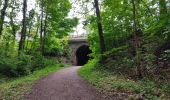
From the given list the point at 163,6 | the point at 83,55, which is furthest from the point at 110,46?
the point at 83,55

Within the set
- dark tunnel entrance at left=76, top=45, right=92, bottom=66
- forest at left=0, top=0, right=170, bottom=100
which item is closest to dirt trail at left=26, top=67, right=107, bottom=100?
forest at left=0, top=0, right=170, bottom=100

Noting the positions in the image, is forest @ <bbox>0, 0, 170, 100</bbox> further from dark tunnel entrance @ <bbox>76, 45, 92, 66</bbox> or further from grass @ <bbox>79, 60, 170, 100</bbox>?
dark tunnel entrance @ <bbox>76, 45, 92, 66</bbox>

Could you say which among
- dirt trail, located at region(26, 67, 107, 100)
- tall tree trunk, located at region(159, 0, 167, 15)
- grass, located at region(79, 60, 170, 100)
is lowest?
dirt trail, located at region(26, 67, 107, 100)

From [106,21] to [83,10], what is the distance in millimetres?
1966

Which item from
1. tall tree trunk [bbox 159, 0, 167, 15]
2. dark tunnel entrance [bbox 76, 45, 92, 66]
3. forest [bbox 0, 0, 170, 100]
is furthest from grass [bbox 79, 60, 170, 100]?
dark tunnel entrance [bbox 76, 45, 92, 66]

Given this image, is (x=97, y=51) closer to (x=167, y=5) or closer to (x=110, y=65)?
(x=110, y=65)

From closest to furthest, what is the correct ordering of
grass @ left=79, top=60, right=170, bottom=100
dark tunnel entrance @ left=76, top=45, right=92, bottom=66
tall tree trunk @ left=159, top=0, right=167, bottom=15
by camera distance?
grass @ left=79, top=60, right=170, bottom=100, tall tree trunk @ left=159, top=0, right=167, bottom=15, dark tunnel entrance @ left=76, top=45, right=92, bottom=66

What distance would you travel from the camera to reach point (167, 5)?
13.2 meters

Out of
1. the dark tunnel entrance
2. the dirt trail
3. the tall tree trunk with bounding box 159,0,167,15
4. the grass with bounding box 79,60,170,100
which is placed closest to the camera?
the grass with bounding box 79,60,170,100

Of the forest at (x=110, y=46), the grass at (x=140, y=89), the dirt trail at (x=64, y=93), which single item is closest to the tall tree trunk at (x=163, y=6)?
the forest at (x=110, y=46)

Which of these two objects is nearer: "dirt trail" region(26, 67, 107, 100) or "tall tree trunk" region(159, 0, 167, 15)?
"dirt trail" region(26, 67, 107, 100)

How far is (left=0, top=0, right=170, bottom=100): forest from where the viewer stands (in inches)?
428

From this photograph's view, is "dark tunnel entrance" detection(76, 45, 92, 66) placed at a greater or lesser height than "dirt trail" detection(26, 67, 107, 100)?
greater

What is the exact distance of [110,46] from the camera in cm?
2088
